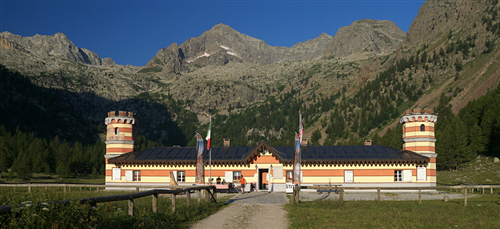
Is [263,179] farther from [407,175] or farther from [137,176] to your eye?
[407,175]

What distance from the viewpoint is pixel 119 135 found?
168 ft

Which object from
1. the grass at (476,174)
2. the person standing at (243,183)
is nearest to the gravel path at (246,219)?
the person standing at (243,183)

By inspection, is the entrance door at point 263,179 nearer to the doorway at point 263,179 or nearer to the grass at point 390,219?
the doorway at point 263,179

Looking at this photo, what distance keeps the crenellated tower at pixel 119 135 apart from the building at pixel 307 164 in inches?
24.1

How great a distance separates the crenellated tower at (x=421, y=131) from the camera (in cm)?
4662

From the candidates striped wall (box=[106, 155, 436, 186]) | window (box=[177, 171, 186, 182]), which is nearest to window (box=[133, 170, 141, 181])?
striped wall (box=[106, 155, 436, 186])

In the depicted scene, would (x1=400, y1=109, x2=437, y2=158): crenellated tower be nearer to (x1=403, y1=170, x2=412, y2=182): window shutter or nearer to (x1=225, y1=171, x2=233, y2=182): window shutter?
(x1=403, y1=170, x2=412, y2=182): window shutter

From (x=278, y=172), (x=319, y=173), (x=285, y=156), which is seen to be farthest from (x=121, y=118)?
(x=319, y=173)

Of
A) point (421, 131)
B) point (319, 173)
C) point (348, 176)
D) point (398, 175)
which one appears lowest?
point (348, 176)

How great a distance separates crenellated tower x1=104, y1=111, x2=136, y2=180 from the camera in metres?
50.8

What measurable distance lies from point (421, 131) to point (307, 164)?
522 inches

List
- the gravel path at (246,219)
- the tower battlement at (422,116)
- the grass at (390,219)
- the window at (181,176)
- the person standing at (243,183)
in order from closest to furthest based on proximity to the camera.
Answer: the grass at (390,219) → the gravel path at (246,219) → the person standing at (243,183) → the tower battlement at (422,116) → the window at (181,176)

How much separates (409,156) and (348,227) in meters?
31.2

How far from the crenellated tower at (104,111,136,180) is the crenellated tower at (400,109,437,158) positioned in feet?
105
